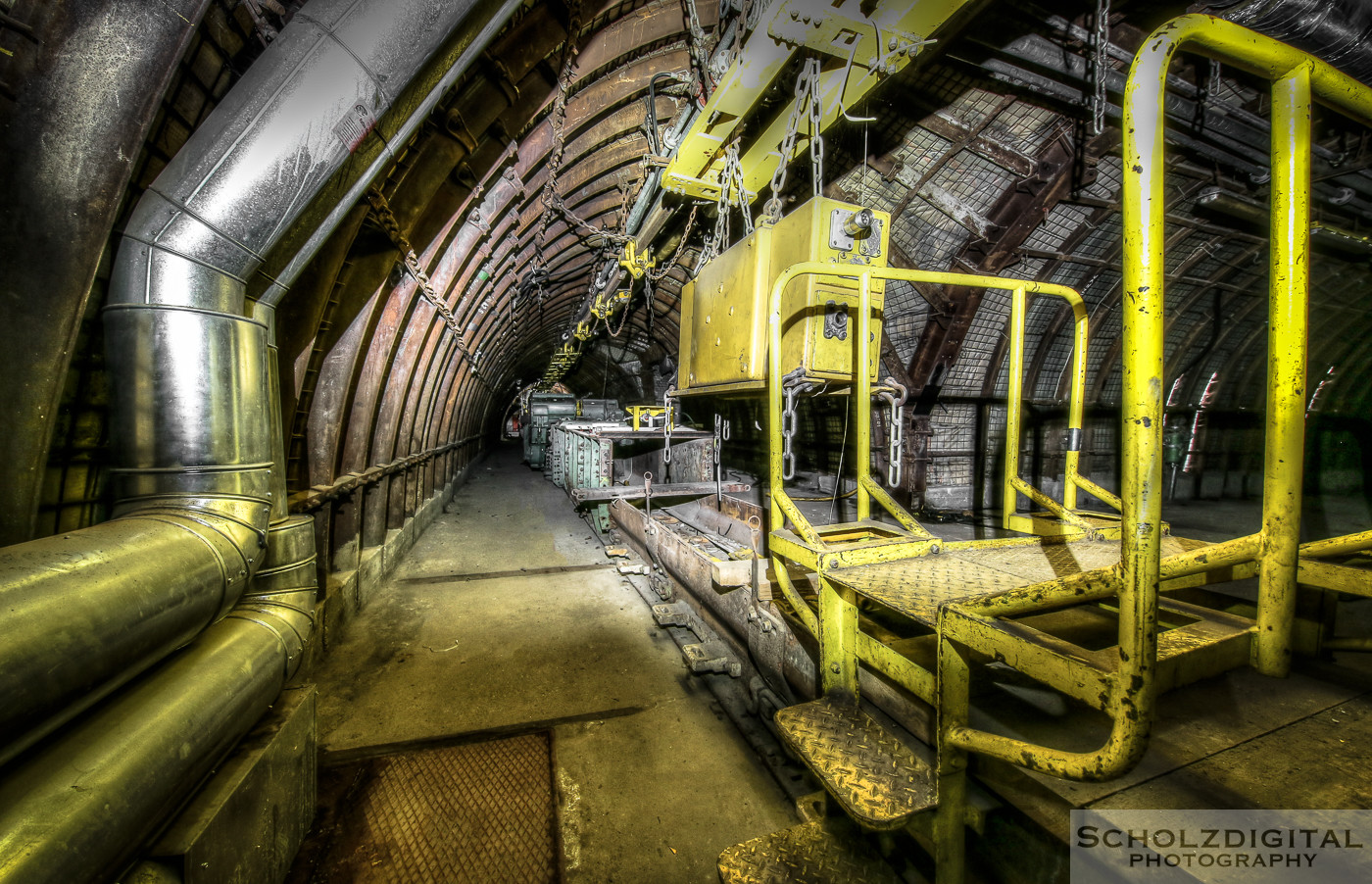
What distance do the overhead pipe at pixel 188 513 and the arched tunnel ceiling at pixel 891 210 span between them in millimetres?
643

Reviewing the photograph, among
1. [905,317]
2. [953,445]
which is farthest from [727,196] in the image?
[953,445]

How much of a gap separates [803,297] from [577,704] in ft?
11.3

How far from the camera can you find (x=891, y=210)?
756cm

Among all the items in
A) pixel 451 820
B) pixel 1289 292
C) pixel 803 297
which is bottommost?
pixel 451 820

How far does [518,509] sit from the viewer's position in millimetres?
11469

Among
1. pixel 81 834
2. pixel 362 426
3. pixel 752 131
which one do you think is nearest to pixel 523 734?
pixel 81 834

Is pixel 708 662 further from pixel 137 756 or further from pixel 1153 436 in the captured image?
pixel 1153 436

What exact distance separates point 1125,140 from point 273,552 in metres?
3.78

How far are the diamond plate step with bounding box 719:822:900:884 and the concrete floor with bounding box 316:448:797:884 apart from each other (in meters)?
0.51

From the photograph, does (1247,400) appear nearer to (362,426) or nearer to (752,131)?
(752,131)

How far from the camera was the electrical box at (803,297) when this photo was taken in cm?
305

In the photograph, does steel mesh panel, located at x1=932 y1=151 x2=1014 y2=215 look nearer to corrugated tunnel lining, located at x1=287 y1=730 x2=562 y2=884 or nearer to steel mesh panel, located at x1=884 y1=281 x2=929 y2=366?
steel mesh panel, located at x1=884 y1=281 x2=929 y2=366

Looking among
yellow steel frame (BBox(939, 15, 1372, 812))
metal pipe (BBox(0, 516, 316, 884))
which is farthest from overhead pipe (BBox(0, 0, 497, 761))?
yellow steel frame (BBox(939, 15, 1372, 812))

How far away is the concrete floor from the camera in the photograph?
2.77m
